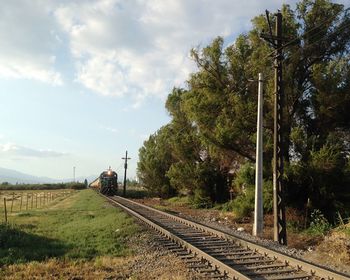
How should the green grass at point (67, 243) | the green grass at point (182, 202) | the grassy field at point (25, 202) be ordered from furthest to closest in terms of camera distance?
the green grass at point (182, 202) → the grassy field at point (25, 202) → the green grass at point (67, 243)

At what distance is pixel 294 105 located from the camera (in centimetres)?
2625

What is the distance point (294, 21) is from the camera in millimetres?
27125

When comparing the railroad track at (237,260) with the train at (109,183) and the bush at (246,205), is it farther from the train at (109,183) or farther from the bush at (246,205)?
the train at (109,183)

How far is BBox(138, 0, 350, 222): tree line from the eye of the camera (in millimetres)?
23469

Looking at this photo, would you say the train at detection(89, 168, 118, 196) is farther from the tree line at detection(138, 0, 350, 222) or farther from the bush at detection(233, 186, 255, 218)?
the bush at detection(233, 186, 255, 218)

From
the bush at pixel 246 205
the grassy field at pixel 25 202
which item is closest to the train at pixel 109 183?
the grassy field at pixel 25 202

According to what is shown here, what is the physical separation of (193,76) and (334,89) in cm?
1037

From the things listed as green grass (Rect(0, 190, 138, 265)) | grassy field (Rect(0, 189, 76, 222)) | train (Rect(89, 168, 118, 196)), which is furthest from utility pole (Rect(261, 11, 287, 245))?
train (Rect(89, 168, 118, 196))

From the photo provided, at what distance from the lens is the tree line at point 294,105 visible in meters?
23.5

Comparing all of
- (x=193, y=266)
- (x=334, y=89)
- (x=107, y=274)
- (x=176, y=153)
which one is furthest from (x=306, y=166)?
(x=176, y=153)

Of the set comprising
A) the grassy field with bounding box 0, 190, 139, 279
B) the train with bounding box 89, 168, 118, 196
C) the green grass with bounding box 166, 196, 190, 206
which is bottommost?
the grassy field with bounding box 0, 190, 139, 279

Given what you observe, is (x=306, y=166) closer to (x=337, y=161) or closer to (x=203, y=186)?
(x=337, y=161)

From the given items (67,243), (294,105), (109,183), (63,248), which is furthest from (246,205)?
(109,183)

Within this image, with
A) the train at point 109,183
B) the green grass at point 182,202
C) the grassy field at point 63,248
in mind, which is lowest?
the grassy field at point 63,248
